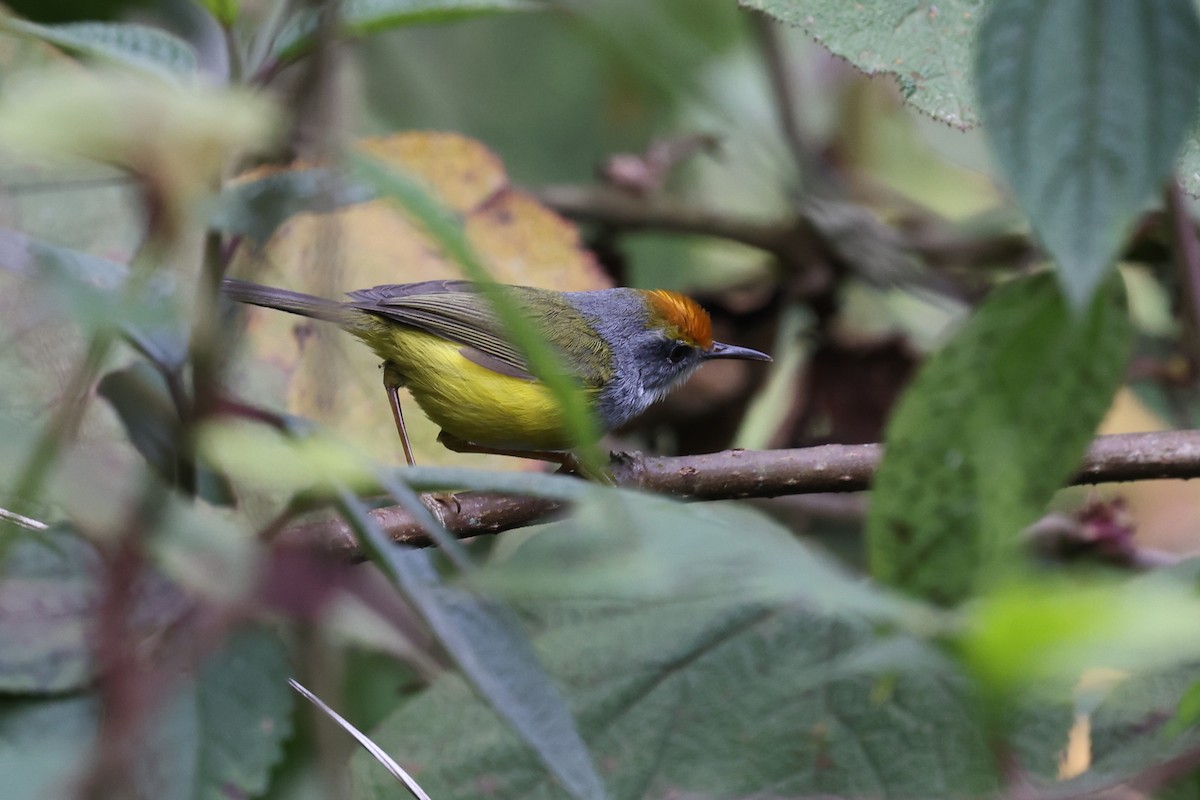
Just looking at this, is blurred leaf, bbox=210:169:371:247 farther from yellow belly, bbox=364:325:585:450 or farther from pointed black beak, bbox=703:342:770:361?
pointed black beak, bbox=703:342:770:361

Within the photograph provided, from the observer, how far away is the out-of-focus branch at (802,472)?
2.04 meters

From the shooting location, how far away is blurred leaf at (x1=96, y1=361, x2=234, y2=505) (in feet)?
6.89

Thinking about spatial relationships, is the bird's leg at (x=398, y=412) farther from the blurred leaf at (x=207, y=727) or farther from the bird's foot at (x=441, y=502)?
the blurred leaf at (x=207, y=727)

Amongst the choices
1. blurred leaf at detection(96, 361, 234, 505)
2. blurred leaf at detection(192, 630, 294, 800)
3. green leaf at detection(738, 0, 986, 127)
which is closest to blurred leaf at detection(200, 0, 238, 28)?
blurred leaf at detection(96, 361, 234, 505)

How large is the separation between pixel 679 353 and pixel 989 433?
2285mm

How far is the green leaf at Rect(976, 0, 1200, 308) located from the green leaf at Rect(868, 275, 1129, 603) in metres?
0.24

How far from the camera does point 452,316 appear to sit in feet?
10.7

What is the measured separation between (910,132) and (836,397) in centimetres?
222

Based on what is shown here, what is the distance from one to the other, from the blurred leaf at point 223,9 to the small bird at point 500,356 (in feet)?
2.41

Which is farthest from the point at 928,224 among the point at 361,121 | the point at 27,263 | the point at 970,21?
the point at 27,263

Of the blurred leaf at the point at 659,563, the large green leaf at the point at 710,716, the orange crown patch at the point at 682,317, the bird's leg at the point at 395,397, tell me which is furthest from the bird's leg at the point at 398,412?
the blurred leaf at the point at 659,563

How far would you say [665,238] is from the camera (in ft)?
15.1

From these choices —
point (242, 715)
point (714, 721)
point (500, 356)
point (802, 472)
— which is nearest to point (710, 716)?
point (714, 721)

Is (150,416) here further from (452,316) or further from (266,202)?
(452,316)
